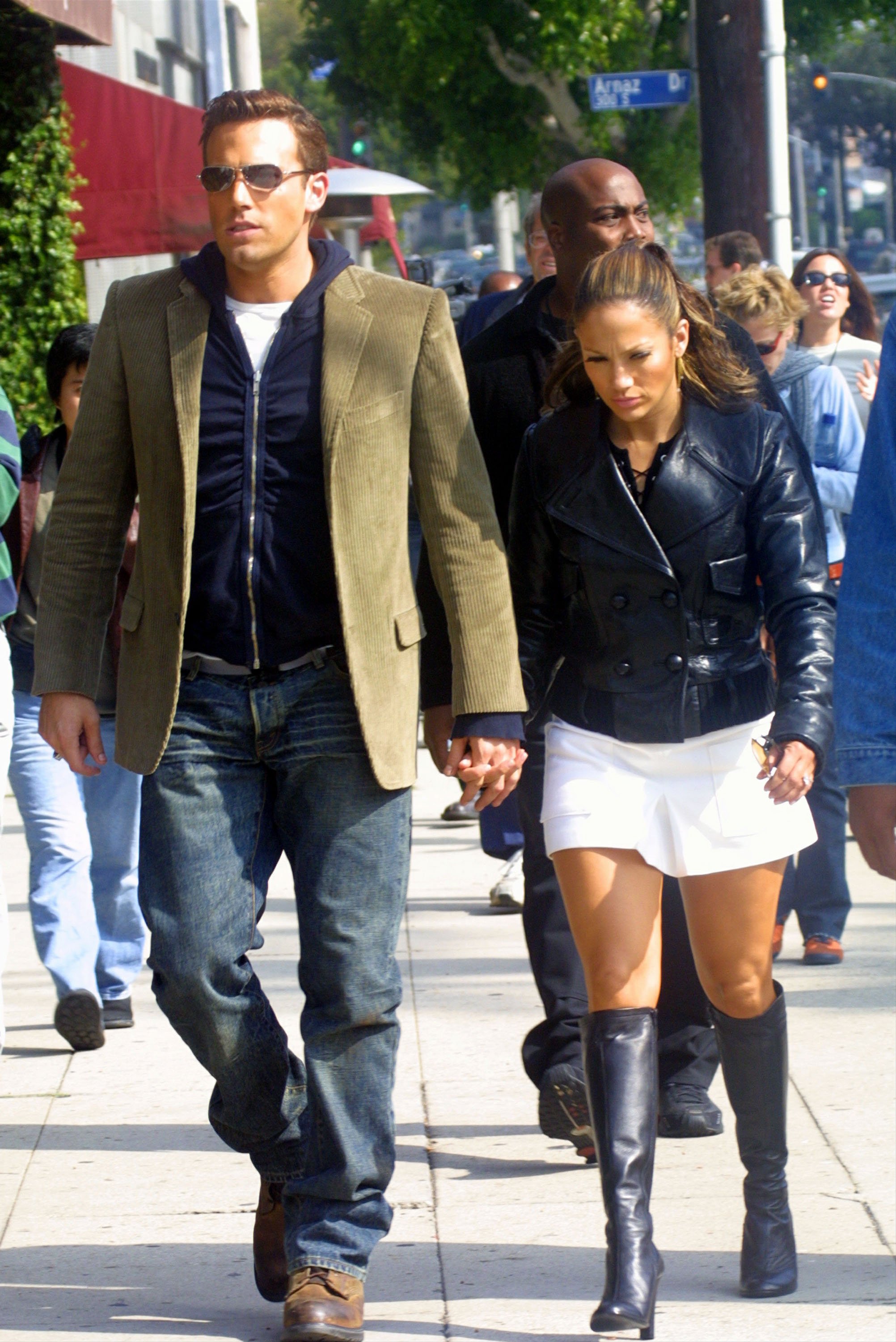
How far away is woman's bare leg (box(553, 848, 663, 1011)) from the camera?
137 inches

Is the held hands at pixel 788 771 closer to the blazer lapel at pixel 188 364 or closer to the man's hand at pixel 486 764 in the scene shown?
the man's hand at pixel 486 764

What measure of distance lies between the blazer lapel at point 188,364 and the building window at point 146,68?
14.7 meters

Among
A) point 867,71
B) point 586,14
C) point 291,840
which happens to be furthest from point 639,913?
point 867,71

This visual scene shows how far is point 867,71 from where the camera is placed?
83750mm

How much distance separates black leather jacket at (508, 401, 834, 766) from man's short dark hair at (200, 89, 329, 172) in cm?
68

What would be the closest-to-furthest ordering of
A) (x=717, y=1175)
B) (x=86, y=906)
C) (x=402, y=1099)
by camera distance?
(x=717, y=1175) → (x=402, y=1099) → (x=86, y=906)

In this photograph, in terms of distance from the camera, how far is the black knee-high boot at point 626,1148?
3270 millimetres

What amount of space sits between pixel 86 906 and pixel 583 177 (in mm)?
2460

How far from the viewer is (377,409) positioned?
347 centimetres

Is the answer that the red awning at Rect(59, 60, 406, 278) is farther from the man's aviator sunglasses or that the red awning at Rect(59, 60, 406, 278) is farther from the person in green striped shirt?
the man's aviator sunglasses

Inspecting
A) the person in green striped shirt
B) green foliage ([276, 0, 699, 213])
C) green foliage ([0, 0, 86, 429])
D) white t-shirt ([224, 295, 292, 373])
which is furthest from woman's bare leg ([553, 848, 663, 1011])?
green foliage ([276, 0, 699, 213])

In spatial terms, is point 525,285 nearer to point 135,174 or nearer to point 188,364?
point 188,364

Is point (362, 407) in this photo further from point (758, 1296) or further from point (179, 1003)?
point (758, 1296)

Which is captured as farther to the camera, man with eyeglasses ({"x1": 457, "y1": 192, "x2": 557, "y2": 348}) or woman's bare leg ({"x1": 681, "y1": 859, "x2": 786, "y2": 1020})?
man with eyeglasses ({"x1": 457, "y1": 192, "x2": 557, "y2": 348})
